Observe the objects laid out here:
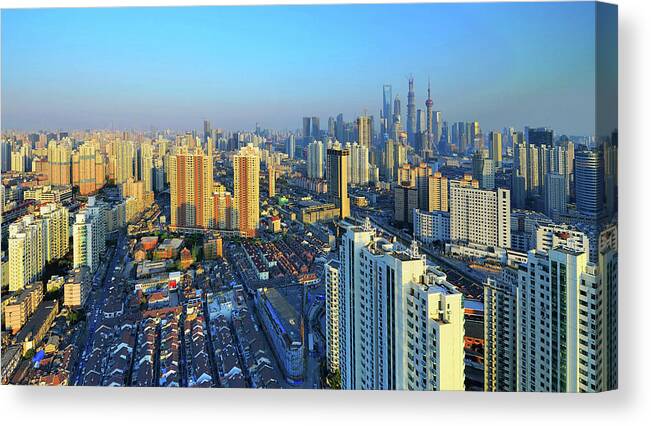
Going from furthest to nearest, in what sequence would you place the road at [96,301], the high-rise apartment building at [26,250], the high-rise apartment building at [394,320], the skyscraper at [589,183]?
the high-rise apartment building at [26,250] < the road at [96,301] < the skyscraper at [589,183] < the high-rise apartment building at [394,320]

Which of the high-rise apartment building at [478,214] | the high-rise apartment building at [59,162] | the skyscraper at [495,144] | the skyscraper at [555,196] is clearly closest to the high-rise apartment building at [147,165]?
the high-rise apartment building at [59,162]

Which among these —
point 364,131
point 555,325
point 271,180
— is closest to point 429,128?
point 364,131

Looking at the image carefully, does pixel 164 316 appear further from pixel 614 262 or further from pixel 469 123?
pixel 614 262

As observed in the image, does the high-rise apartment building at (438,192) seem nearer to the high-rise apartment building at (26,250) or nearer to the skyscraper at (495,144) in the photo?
the skyscraper at (495,144)

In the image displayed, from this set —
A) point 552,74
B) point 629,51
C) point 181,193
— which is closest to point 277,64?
point 181,193

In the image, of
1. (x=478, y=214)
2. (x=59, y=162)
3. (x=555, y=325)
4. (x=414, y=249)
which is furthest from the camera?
(x=478, y=214)

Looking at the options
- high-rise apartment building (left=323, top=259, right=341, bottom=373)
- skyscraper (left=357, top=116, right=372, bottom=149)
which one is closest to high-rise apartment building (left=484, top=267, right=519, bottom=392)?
high-rise apartment building (left=323, top=259, right=341, bottom=373)

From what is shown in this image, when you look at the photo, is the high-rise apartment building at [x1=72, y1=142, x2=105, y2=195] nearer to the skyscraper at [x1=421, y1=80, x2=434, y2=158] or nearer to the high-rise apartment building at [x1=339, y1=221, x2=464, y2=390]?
the high-rise apartment building at [x1=339, y1=221, x2=464, y2=390]

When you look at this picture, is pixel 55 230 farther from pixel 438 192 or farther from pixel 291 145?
pixel 438 192
